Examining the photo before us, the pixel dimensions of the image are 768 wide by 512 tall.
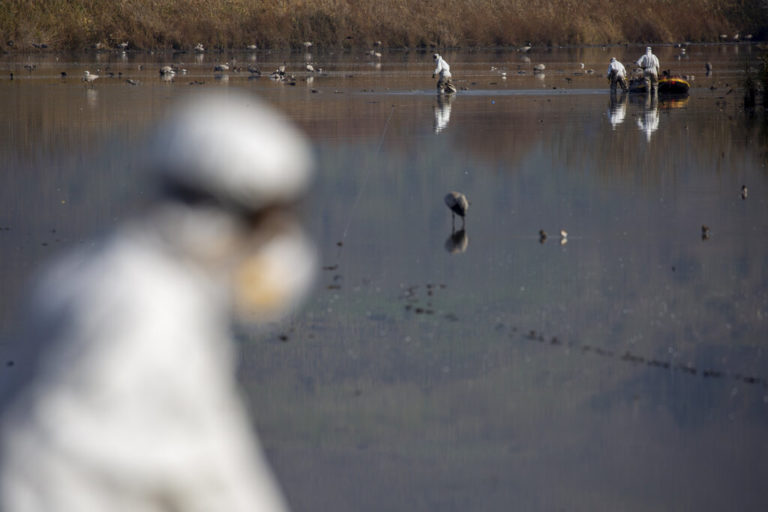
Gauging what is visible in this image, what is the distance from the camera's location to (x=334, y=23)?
71.5 meters

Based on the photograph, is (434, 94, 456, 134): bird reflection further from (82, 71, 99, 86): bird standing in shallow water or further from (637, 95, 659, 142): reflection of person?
(82, 71, 99, 86): bird standing in shallow water

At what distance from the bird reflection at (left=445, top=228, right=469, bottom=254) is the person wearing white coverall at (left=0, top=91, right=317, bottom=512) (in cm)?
957

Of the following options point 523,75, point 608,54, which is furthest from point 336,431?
point 608,54

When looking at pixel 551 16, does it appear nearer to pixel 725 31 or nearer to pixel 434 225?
pixel 725 31

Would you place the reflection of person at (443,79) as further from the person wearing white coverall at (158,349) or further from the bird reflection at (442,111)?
the person wearing white coverall at (158,349)

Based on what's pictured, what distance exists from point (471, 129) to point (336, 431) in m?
17.2

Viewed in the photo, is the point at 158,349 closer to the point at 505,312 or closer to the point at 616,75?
the point at 505,312

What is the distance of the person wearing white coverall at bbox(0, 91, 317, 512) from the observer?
2268 mm

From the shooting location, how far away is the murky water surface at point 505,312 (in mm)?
6457

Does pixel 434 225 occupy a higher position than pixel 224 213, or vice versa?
pixel 224 213

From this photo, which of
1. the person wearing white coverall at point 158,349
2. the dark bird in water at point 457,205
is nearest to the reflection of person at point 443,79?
the dark bird in water at point 457,205

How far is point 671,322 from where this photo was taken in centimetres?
935

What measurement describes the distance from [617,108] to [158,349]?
27.9 meters

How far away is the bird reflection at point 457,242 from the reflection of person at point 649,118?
955cm
